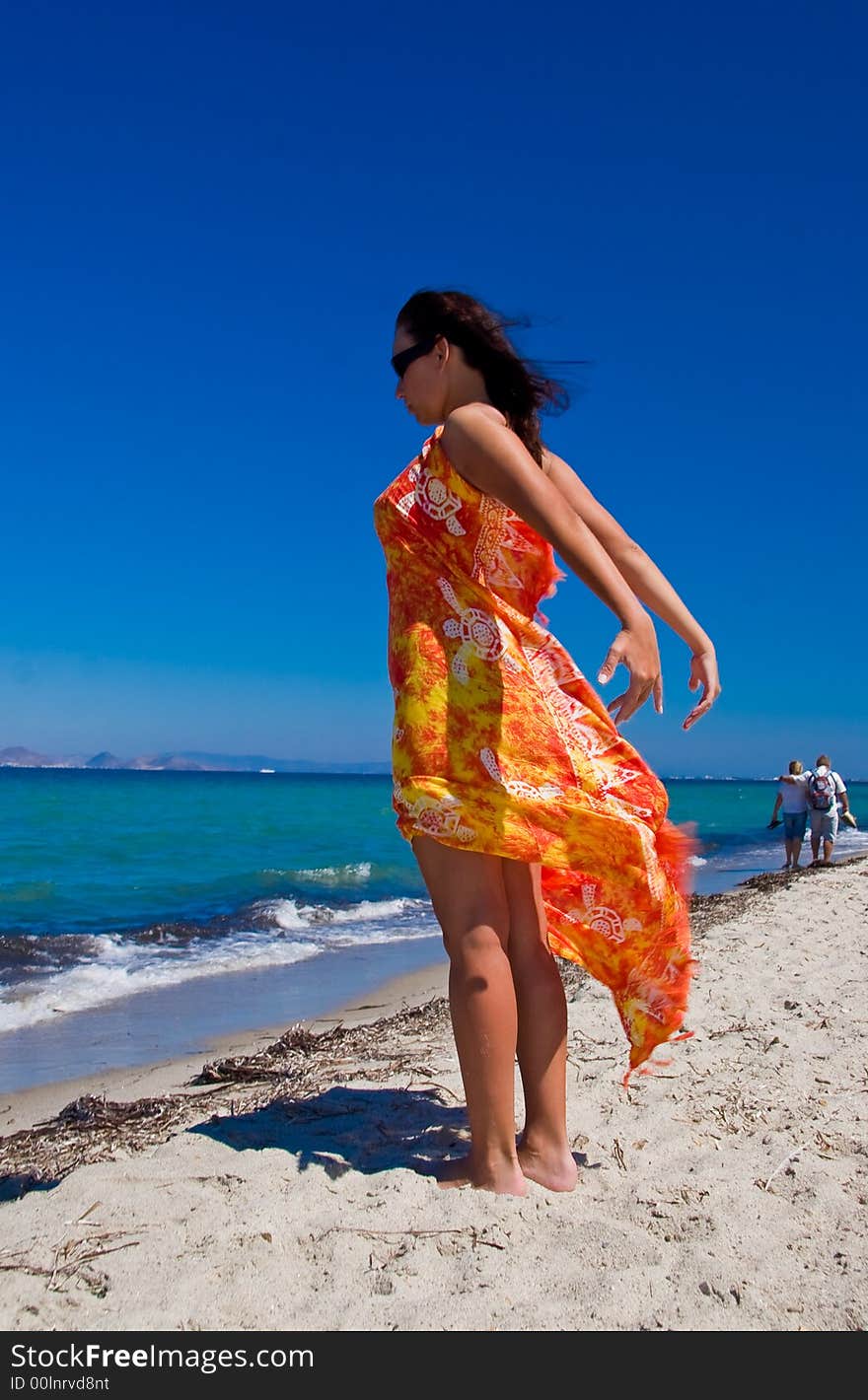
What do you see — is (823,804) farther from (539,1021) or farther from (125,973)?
(539,1021)

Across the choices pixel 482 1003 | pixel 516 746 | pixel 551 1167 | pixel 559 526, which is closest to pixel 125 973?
pixel 551 1167

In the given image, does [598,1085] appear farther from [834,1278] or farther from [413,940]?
[413,940]

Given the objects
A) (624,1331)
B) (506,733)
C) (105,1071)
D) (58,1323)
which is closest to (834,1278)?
(624,1331)

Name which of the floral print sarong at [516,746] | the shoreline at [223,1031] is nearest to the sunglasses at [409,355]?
the floral print sarong at [516,746]

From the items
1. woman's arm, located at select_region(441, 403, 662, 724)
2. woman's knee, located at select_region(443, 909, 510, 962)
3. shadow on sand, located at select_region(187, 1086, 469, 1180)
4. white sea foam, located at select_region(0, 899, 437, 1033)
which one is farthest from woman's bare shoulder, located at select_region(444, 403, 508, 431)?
white sea foam, located at select_region(0, 899, 437, 1033)

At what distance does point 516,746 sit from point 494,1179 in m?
0.98

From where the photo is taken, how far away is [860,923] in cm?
707

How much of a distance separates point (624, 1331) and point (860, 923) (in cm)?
604

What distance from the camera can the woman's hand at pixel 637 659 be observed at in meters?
1.99

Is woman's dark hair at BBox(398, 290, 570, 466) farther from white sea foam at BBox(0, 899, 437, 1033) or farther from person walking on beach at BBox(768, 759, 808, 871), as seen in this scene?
person walking on beach at BBox(768, 759, 808, 871)

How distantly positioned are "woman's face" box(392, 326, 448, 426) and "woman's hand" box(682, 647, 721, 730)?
878mm

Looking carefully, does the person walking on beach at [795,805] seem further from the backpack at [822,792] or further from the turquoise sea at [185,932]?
the turquoise sea at [185,932]

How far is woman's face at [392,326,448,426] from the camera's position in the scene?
238 centimetres

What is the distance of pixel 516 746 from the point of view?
2.24m
